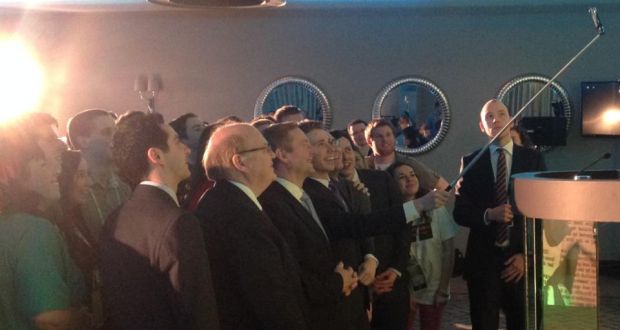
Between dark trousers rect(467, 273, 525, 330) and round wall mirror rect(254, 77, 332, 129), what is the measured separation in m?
4.23

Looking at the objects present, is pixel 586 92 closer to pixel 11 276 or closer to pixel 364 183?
pixel 364 183

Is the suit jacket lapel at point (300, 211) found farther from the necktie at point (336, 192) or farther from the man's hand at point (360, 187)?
the man's hand at point (360, 187)

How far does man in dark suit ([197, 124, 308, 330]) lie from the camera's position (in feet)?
8.31

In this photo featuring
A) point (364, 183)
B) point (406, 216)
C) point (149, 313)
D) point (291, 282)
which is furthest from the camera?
point (364, 183)

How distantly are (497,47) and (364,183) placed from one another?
468 cm

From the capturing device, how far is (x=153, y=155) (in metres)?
2.48

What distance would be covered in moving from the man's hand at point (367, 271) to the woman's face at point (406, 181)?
1031 millimetres

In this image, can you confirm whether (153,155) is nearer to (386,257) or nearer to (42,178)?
(42,178)

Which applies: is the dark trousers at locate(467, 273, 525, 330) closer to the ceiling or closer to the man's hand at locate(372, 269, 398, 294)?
the man's hand at locate(372, 269, 398, 294)

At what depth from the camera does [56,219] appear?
2883 mm

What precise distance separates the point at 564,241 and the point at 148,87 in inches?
252

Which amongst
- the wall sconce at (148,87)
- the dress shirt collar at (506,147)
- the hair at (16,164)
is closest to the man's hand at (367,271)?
the dress shirt collar at (506,147)

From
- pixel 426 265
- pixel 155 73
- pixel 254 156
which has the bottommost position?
pixel 426 265

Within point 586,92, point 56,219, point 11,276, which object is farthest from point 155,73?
point 11,276
